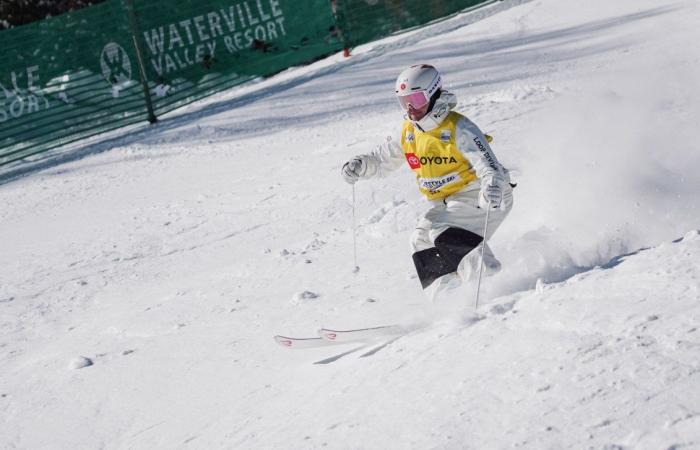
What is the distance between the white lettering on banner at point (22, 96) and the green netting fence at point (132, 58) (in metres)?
0.01

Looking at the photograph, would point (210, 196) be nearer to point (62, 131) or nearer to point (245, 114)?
point (245, 114)

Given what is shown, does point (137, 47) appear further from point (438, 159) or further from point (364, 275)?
point (438, 159)

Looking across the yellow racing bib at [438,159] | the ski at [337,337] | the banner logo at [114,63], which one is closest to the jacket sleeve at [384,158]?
the yellow racing bib at [438,159]

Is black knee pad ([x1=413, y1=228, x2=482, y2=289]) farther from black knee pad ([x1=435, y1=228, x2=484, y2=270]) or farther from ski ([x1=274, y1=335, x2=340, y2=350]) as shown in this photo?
ski ([x1=274, y1=335, x2=340, y2=350])

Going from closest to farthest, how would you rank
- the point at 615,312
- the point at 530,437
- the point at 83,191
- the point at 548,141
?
the point at 530,437 → the point at 615,312 → the point at 548,141 → the point at 83,191

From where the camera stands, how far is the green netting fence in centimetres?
1263

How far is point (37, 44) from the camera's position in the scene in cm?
1272

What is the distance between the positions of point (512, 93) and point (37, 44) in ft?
24.2

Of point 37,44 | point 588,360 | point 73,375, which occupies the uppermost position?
point 37,44

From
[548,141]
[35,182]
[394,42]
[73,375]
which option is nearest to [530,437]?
[73,375]

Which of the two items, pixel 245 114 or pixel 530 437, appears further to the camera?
pixel 245 114

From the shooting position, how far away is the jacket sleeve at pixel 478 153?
206 inches

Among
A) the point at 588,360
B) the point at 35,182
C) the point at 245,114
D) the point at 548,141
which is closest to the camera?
the point at 588,360

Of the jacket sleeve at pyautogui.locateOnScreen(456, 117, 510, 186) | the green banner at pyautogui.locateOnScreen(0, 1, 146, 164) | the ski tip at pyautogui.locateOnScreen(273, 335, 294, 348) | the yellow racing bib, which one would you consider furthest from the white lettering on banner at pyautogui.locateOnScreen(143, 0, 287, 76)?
the ski tip at pyautogui.locateOnScreen(273, 335, 294, 348)
